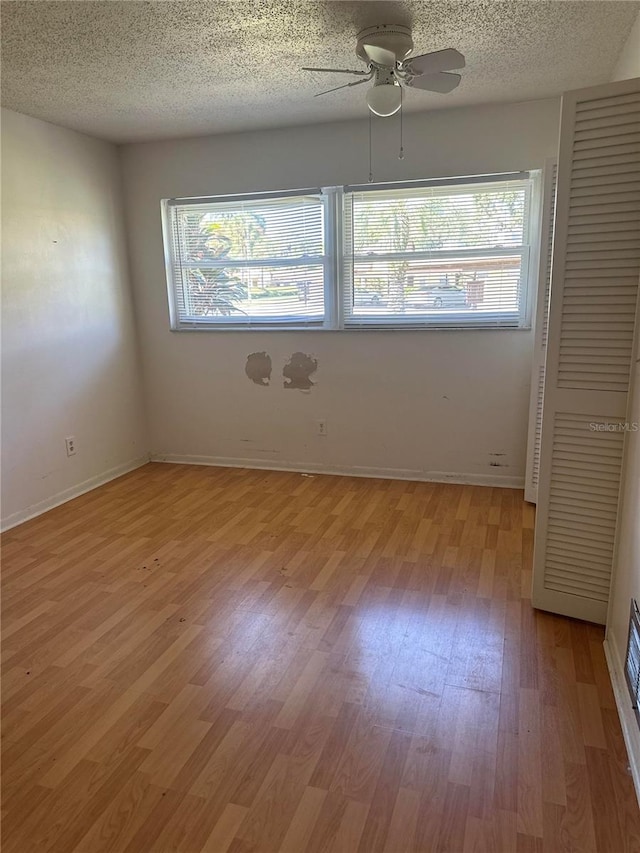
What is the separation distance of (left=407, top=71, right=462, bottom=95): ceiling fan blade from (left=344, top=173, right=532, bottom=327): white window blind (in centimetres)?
120

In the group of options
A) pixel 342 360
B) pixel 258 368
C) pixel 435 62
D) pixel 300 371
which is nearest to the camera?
pixel 435 62

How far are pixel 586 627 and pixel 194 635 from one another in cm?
164

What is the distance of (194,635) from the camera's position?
7.57 ft

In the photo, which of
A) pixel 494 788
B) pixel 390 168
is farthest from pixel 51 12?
pixel 494 788

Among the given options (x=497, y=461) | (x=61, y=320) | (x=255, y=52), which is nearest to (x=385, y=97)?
(x=255, y=52)

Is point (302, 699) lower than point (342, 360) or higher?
lower

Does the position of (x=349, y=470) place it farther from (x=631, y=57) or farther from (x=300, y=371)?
(x=631, y=57)

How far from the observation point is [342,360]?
13.6 feet

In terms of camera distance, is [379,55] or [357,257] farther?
[357,257]

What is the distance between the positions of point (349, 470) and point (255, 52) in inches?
110

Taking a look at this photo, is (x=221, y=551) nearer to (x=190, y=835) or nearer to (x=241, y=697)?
(x=241, y=697)

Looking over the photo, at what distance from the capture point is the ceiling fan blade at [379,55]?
2326 millimetres

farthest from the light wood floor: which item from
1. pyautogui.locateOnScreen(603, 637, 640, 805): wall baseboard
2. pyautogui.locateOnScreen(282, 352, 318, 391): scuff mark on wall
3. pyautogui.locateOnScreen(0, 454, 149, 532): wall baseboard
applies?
pyautogui.locateOnScreen(282, 352, 318, 391): scuff mark on wall

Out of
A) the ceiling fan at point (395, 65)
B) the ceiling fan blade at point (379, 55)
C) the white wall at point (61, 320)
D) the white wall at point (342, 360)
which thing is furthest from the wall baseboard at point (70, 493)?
the ceiling fan blade at point (379, 55)
